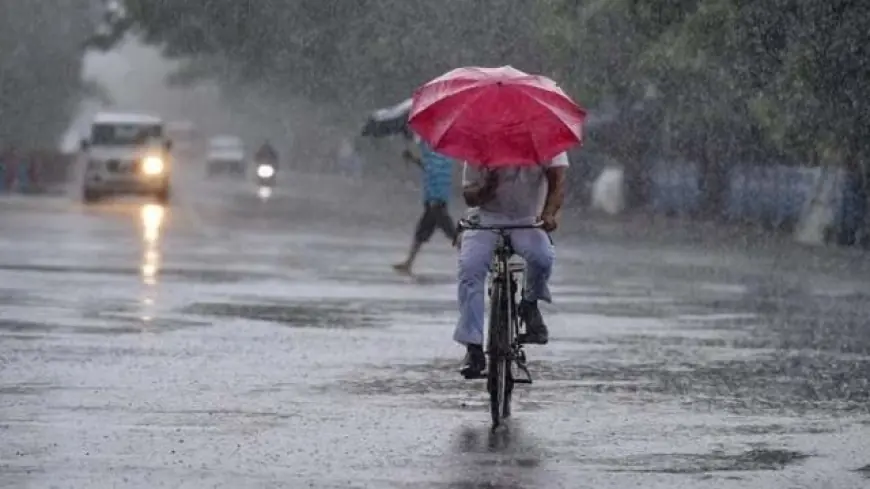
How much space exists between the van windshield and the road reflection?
428 cm

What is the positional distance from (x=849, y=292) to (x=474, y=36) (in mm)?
34474

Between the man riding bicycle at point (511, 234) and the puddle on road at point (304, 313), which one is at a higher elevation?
the man riding bicycle at point (511, 234)

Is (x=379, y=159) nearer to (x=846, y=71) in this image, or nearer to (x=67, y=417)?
(x=846, y=71)

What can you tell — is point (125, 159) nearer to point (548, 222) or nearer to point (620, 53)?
point (620, 53)

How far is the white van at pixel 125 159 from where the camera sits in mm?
52750

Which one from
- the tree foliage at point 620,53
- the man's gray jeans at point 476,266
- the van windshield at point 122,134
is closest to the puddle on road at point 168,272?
the tree foliage at point 620,53

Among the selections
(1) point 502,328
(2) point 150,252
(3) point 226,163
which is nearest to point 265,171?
(3) point 226,163

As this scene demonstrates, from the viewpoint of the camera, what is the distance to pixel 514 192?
12586mm

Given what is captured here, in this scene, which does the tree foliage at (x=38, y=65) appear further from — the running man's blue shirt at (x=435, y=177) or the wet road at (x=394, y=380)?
the running man's blue shirt at (x=435, y=177)

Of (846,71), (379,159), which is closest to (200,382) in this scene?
(846,71)

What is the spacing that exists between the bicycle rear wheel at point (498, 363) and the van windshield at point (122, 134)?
42337 mm

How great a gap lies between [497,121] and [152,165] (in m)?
41.5

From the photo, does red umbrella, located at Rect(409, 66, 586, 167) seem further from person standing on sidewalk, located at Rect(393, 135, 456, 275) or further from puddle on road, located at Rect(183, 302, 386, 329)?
person standing on sidewalk, located at Rect(393, 135, 456, 275)

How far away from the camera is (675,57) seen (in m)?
37.9
